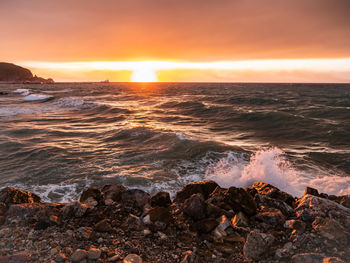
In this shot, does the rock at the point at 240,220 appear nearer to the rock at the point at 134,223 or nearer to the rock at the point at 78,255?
the rock at the point at 134,223

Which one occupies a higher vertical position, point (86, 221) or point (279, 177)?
point (86, 221)

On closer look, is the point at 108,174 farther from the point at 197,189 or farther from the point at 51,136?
the point at 51,136

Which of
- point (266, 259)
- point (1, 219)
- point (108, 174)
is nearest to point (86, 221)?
point (1, 219)

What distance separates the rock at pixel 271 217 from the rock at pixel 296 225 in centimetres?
11

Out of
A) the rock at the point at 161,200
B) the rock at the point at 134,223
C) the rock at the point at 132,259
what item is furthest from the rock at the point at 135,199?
the rock at the point at 132,259

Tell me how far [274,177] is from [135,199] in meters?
5.84

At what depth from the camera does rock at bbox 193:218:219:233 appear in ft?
13.5

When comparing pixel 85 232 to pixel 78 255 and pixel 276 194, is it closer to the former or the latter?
pixel 78 255

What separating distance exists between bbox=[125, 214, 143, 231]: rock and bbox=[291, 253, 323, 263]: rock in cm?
250

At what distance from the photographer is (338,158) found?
11.5 m

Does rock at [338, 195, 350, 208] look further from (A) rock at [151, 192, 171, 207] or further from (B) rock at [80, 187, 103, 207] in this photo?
(B) rock at [80, 187, 103, 207]

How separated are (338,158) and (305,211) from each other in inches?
361

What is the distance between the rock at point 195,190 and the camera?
558 centimetres

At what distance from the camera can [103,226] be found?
13.5 feet
